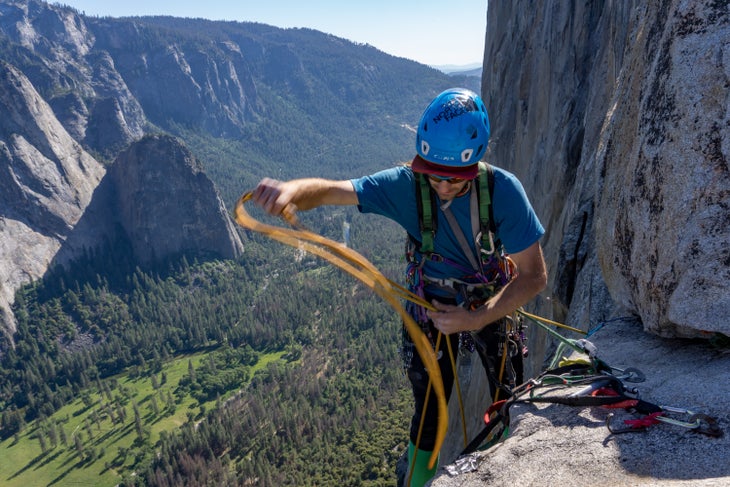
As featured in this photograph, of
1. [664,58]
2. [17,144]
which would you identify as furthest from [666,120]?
[17,144]

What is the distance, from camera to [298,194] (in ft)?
11.7

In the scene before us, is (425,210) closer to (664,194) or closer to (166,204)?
(664,194)

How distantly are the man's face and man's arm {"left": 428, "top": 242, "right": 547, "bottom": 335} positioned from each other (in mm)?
685

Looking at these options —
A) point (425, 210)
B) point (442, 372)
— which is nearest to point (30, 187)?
point (442, 372)

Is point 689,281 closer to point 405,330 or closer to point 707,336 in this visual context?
point 707,336

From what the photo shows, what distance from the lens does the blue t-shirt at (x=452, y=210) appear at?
3766mm

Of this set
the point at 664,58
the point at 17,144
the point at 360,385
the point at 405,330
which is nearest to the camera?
the point at 664,58

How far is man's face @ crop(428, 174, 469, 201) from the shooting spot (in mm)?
3787

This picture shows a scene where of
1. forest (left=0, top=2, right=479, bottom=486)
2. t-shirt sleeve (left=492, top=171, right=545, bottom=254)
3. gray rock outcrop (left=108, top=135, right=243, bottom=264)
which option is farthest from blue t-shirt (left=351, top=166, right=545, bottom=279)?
gray rock outcrop (left=108, top=135, right=243, bottom=264)

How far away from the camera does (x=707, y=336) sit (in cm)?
368

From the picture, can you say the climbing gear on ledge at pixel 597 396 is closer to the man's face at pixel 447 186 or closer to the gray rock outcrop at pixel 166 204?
the man's face at pixel 447 186

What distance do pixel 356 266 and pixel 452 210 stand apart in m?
0.94

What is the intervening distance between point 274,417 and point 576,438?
7300 centimetres

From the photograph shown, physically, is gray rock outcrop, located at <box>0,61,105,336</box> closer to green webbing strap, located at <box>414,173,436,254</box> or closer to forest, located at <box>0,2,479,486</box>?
forest, located at <box>0,2,479,486</box>
